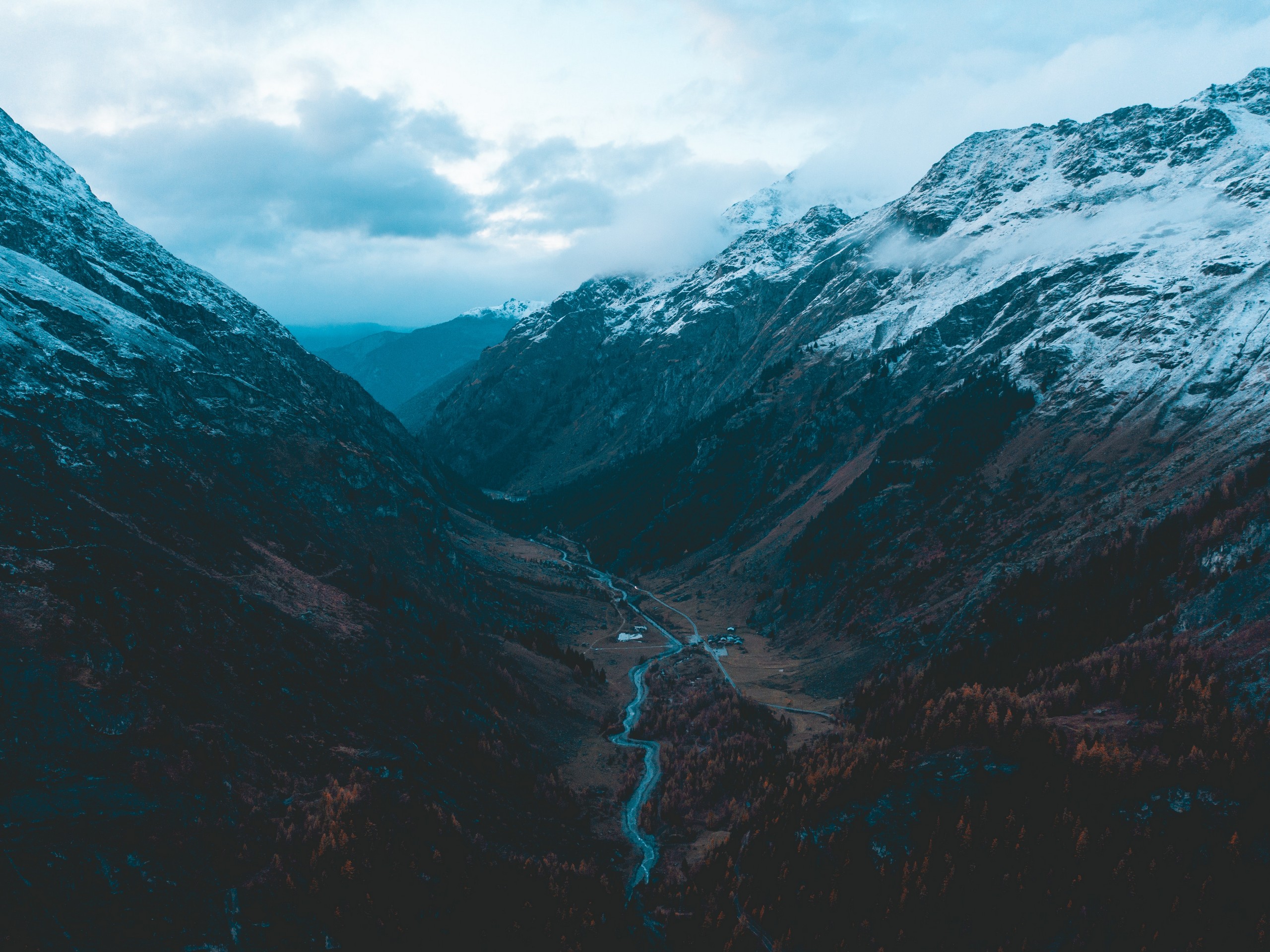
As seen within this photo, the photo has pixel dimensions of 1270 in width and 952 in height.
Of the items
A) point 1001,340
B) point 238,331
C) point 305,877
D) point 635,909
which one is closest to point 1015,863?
point 635,909

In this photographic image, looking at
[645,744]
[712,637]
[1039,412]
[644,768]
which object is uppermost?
[1039,412]

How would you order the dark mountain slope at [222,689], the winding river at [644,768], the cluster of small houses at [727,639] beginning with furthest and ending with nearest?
the cluster of small houses at [727,639] → the winding river at [644,768] → the dark mountain slope at [222,689]

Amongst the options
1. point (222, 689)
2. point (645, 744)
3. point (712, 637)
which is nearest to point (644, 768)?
point (645, 744)

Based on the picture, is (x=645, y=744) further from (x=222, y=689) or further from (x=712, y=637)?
(x=712, y=637)

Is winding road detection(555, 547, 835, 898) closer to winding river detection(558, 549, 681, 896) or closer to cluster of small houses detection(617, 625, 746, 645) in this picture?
winding river detection(558, 549, 681, 896)

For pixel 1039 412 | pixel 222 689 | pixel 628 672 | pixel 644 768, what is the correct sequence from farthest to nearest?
pixel 1039 412 → pixel 628 672 → pixel 644 768 → pixel 222 689

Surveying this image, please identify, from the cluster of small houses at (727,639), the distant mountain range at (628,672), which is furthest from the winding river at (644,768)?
the cluster of small houses at (727,639)

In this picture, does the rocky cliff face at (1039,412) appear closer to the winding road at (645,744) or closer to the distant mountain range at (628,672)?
the distant mountain range at (628,672)

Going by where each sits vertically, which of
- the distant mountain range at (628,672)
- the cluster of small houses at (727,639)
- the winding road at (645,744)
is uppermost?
the distant mountain range at (628,672)

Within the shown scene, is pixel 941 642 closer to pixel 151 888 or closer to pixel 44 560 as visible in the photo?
pixel 151 888
